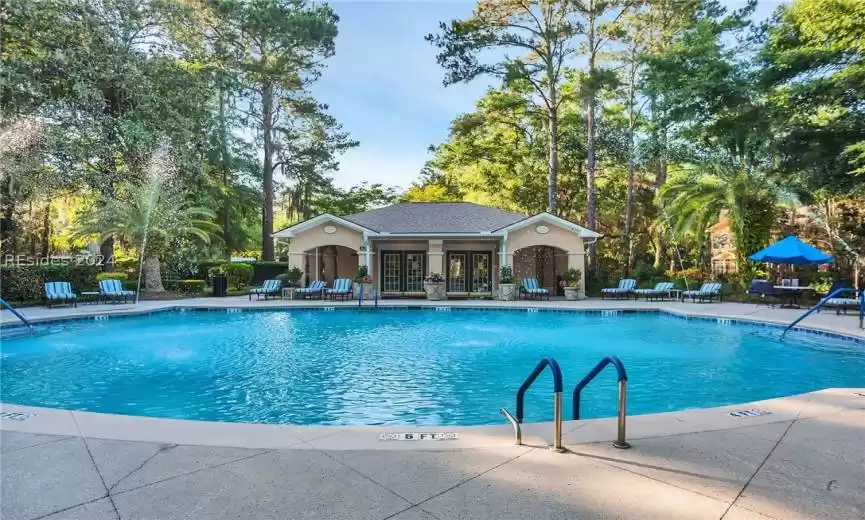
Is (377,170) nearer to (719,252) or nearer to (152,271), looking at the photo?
(152,271)

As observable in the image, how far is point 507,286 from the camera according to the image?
69.3 feet

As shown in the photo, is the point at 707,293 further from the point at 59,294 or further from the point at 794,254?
the point at 59,294

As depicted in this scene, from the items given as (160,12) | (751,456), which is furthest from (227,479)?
(160,12)

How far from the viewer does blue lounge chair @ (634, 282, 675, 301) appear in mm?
20858

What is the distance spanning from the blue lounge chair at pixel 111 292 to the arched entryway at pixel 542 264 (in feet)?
55.6

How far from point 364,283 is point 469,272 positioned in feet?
17.8

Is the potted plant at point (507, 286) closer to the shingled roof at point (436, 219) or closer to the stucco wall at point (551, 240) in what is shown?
the stucco wall at point (551, 240)

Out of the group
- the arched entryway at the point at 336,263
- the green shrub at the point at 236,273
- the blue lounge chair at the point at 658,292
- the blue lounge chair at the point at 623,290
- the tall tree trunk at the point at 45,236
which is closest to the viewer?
the blue lounge chair at the point at 658,292

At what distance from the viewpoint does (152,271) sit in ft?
72.5

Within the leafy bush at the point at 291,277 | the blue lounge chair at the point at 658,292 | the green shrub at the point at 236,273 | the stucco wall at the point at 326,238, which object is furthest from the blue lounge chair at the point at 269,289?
the blue lounge chair at the point at 658,292

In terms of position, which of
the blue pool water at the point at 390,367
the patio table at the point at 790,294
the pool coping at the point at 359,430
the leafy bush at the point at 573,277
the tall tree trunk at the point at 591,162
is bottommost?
the blue pool water at the point at 390,367

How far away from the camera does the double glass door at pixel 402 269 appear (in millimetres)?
24172

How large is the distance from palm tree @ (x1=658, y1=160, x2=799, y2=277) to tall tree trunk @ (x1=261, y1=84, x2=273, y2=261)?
73.8ft

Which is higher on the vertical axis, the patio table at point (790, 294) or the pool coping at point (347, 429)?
the patio table at point (790, 294)
